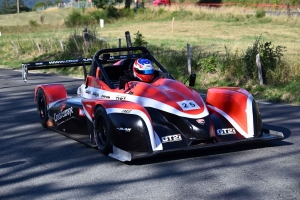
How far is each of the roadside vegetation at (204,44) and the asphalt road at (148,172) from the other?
603cm

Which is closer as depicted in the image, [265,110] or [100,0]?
[265,110]

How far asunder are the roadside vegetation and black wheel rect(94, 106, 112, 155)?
7053 mm

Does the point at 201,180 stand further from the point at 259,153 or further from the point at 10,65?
the point at 10,65

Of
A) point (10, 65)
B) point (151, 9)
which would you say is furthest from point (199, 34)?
point (151, 9)

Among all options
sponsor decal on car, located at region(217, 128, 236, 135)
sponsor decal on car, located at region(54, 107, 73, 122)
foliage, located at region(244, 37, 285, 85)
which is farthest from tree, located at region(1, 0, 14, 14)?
sponsor decal on car, located at region(217, 128, 236, 135)

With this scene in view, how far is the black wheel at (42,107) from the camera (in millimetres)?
11672

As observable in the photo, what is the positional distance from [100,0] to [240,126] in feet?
207

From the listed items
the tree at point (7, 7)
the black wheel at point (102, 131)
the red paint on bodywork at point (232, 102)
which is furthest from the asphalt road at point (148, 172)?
the tree at point (7, 7)

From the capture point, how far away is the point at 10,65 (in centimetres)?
3175

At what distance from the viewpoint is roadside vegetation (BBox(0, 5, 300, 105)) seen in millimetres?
16766

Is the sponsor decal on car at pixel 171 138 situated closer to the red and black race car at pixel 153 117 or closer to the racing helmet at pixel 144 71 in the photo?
the red and black race car at pixel 153 117

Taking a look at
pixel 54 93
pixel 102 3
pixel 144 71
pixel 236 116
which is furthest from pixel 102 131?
pixel 102 3

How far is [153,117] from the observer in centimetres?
901

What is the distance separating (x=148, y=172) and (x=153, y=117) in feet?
4.04
